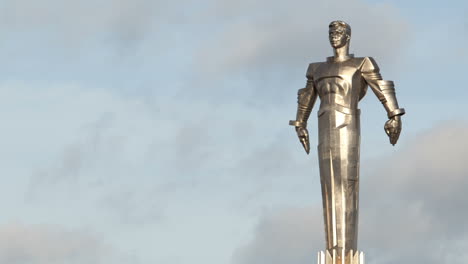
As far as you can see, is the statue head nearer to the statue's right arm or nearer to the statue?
the statue

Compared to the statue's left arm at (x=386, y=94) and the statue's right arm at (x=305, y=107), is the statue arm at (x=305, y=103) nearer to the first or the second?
the statue's right arm at (x=305, y=107)

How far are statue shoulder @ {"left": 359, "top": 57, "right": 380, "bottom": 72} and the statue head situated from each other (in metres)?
0.54

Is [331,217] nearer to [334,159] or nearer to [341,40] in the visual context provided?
[334,159]

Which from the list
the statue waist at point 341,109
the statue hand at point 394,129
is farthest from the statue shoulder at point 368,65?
the statue hand at point 394,129

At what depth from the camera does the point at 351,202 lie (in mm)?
31469

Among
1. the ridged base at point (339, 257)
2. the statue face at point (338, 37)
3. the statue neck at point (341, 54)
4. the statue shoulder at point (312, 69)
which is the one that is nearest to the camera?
the ridged base at point (339, 257)

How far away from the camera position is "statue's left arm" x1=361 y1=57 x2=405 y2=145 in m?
31.6

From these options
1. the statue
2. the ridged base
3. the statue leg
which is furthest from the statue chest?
the ridged base

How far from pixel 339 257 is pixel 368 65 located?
381 cm

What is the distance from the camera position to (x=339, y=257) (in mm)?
31156

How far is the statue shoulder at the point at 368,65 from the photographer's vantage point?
31797mm

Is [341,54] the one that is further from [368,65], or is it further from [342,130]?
[342,130]

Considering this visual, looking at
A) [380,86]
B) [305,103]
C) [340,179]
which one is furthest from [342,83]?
[340,179]

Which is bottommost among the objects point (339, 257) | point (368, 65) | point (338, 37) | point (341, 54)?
point (339, 257)
